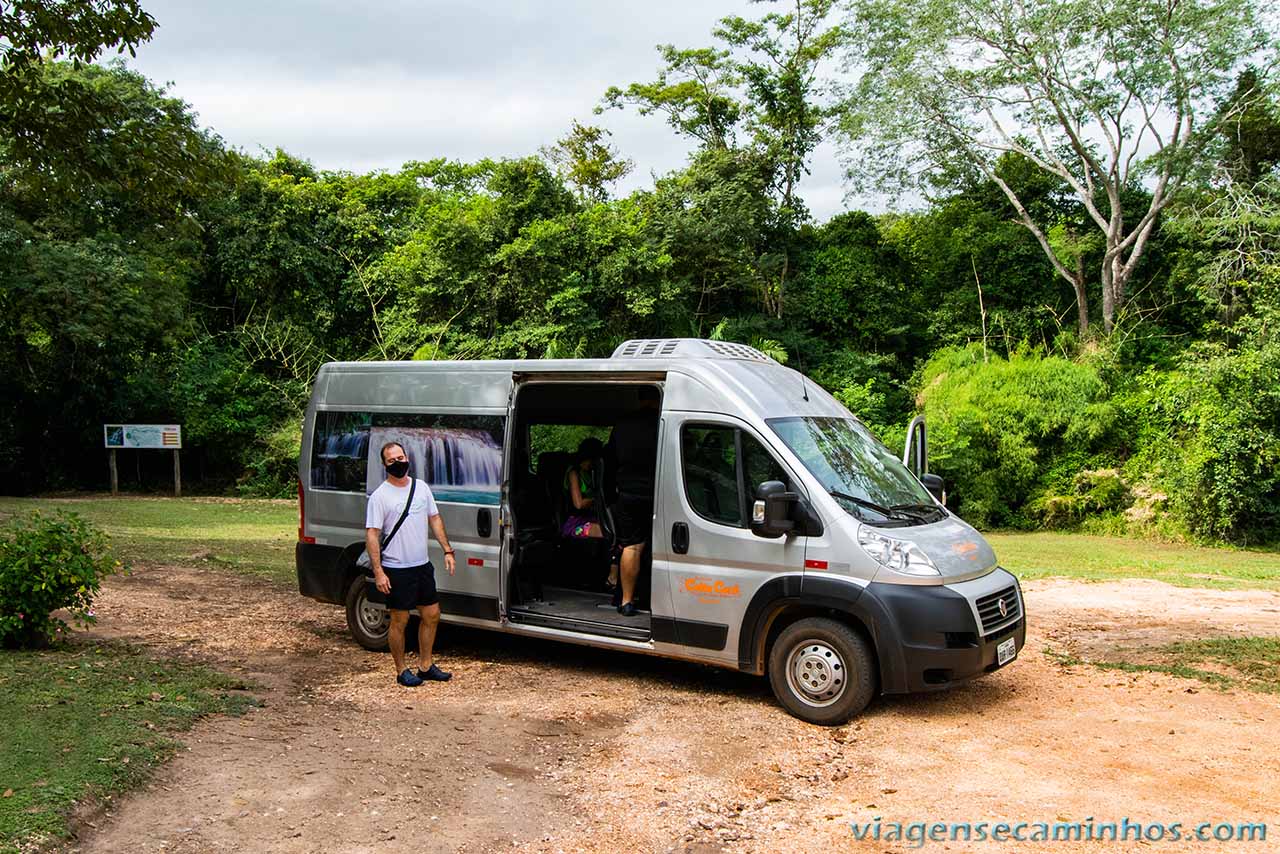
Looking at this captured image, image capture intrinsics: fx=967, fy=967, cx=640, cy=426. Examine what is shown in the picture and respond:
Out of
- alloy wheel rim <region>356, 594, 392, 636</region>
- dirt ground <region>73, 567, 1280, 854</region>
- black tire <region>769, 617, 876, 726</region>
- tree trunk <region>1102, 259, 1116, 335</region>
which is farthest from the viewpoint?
tree trunk <region>1102, 259, 1116, 335</region>

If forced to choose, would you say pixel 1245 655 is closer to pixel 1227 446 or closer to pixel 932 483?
pixel 932 483

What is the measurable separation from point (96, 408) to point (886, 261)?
25.1 meters

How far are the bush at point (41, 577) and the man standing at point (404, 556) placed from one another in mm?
2142

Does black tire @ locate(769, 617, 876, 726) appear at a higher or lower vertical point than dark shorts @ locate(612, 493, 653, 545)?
lower

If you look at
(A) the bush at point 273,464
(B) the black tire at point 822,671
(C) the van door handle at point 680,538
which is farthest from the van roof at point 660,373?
(A) the bush at point 273,464

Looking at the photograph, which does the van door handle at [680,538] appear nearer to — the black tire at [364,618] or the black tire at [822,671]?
the black tire at [822,671]

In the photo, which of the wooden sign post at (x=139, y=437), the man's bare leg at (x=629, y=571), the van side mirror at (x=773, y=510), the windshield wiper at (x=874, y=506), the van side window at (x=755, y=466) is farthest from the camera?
the wooden sign post at (x=139, y=437)

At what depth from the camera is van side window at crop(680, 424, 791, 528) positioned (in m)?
6.83

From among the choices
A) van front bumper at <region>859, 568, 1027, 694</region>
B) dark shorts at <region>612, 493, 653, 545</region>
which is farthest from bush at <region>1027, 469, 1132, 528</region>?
van front bumper at <region>859, 568, 1027, 694</region>

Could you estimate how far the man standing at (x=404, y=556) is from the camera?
716 cm

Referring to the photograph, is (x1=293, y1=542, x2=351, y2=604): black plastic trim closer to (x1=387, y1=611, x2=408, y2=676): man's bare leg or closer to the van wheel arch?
(x1=387, y1=611, x2=408, y2=676): man's bare leg

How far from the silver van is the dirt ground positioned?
17.2 inches

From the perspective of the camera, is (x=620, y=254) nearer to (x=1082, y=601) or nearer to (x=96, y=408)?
(x=96, y=408)

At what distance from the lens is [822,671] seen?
6418 millimetres
